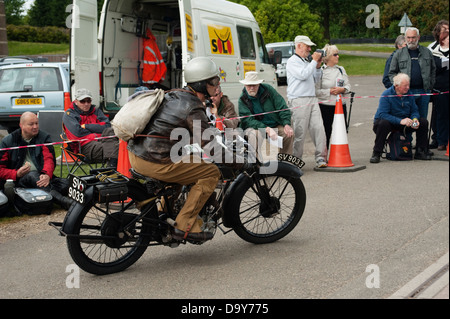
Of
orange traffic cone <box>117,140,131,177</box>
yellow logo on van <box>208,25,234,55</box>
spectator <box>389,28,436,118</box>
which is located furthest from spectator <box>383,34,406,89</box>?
orange traffic cone <box>117,140,131,177</box>

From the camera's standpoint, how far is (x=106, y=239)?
5.00 m

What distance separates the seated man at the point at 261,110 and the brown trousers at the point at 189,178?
11.5 feet

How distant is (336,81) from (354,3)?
4513 centimetres

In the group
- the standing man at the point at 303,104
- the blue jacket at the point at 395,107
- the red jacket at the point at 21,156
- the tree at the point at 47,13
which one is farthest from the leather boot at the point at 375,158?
the tree at the point at 47,13

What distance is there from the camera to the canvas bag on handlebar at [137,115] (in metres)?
4.95

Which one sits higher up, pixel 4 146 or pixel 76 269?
pixel 4 146

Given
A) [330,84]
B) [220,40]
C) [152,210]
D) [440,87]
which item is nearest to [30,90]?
[220,40]

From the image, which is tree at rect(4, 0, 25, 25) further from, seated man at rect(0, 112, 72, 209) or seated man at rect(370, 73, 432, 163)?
seated man at rect(0, 112, 72, 209)

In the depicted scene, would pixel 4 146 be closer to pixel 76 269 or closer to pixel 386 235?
pixel 76 269

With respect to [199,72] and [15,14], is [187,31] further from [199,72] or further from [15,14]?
[15,14]

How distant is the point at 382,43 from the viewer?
208ft

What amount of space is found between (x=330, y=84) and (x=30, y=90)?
7.41 meters

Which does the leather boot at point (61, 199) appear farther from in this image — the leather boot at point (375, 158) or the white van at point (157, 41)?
the leather boot at point (375, 158)
